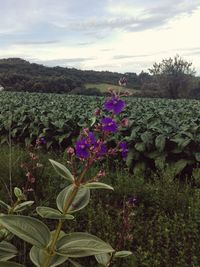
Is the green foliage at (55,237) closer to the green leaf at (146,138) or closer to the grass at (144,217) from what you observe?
the grass at (144,217)

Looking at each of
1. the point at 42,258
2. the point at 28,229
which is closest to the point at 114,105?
the point at 28,229

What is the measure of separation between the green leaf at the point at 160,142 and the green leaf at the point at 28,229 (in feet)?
17.5

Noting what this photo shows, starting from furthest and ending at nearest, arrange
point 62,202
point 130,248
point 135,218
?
1. point 135,218
2. point 130,248
3. point 62,202

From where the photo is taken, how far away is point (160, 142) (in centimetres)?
742

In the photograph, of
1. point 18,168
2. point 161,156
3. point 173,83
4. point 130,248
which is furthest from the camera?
point 173,83

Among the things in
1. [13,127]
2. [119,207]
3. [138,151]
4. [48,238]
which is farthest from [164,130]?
Answer: [48,238]

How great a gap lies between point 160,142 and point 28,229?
552 centimetres

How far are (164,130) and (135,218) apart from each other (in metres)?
3.00

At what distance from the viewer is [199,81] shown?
248 ft

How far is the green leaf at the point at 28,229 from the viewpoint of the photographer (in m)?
2.05

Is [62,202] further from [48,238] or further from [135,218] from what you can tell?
[135,218]

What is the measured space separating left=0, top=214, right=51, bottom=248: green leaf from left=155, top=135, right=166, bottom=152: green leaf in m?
5.34

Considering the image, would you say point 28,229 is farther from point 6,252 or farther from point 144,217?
point 144,217

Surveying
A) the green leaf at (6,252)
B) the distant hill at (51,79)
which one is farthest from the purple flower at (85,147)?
Result: the distant hill at (51,79)
